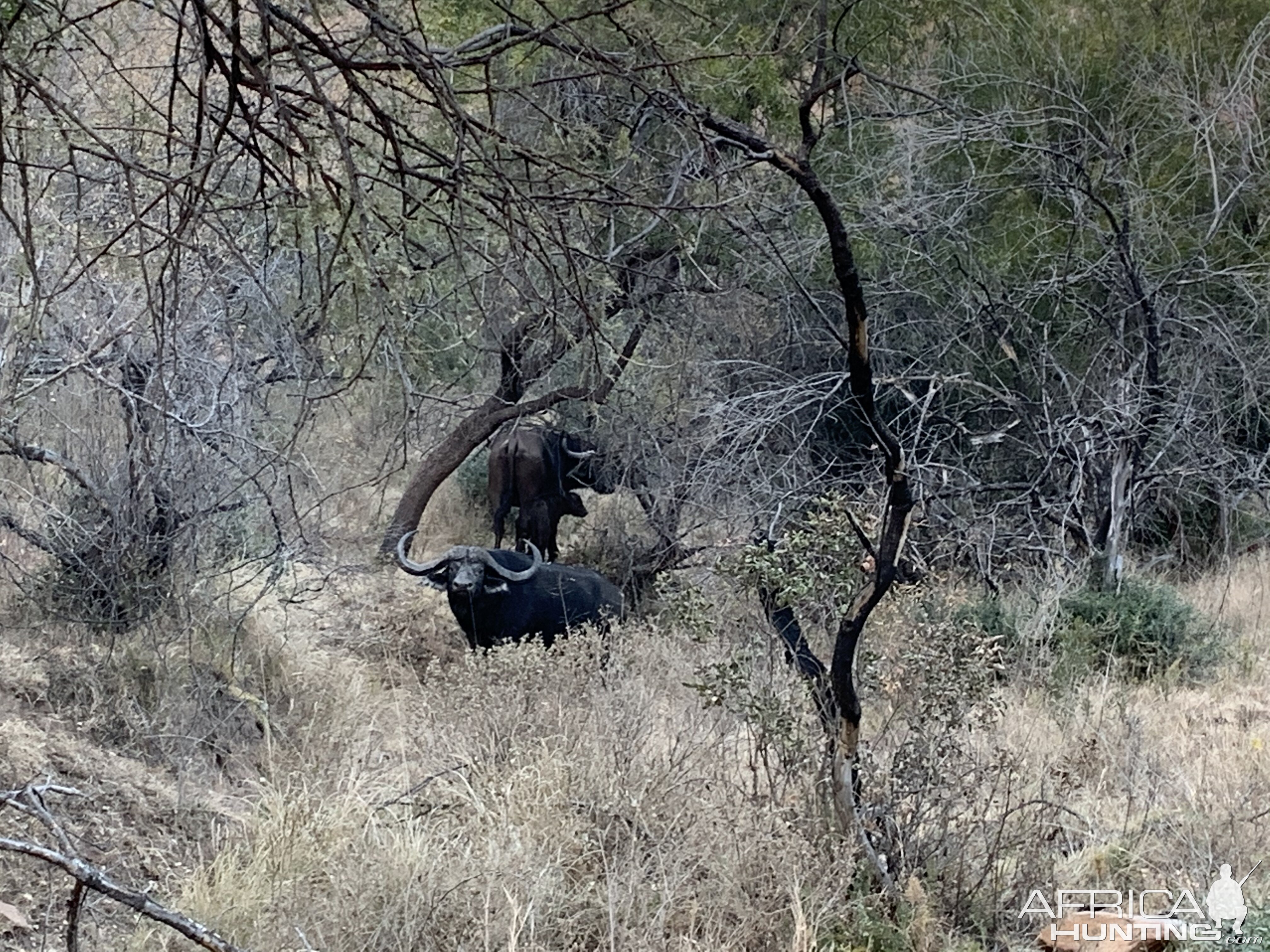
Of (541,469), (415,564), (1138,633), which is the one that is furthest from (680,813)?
(541,469)

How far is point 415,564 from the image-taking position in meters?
11.7

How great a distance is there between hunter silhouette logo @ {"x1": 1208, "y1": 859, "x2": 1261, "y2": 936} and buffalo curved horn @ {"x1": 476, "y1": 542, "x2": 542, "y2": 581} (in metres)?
6.96

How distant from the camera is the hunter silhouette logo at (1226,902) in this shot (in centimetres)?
449

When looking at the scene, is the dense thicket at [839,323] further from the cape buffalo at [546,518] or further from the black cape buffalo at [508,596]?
the black cape buffalo at [508,596]

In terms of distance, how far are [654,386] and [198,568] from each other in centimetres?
402

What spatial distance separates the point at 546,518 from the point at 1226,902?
943 cm

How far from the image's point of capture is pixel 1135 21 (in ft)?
40.9

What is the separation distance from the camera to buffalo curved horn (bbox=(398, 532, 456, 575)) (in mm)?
11328

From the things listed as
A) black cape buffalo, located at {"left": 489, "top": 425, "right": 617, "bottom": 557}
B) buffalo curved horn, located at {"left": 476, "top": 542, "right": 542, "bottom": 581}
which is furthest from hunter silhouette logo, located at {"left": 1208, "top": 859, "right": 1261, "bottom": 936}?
black cape buffalo, located at {"left": 489, "top": 425, "right": 617, "bottom": 557}

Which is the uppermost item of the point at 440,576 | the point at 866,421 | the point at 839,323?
the point at 839,323

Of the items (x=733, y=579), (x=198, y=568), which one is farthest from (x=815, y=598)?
(x=198, y=568)

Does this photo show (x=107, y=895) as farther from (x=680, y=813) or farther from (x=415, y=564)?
(x=415, y=564)

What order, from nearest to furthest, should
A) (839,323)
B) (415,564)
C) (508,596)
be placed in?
1. (508,596)
2. (415,564)
3. (839,323)

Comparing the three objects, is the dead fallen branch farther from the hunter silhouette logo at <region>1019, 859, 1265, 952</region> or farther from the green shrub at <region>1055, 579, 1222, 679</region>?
the green shrub at <region>1055, 579, 1222, 679</region>
